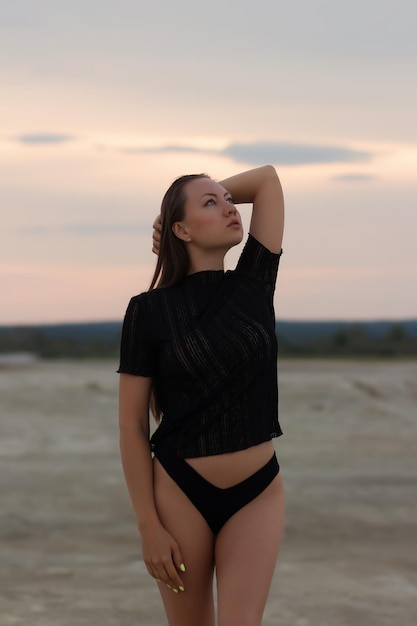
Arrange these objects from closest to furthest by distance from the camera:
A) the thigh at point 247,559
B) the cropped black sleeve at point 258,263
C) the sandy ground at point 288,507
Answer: the thigh at point 247,559 → the cropped black sleeve at point 258,263 → the sandy ground at point 288,507

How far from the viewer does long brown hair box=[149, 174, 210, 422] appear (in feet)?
12.8

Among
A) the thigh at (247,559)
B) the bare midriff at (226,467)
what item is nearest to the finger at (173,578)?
the thigh at (247,559)

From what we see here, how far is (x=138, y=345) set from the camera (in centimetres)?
379

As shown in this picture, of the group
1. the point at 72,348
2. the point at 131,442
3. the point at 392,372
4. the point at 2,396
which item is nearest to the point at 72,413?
the point at 2,396

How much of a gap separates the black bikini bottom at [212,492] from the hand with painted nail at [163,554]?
15cm

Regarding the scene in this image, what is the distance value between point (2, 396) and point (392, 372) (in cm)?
985

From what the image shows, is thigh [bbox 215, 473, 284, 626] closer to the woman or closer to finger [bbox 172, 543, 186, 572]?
the woman

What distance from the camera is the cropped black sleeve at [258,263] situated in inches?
158

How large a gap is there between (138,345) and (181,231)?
44 cm

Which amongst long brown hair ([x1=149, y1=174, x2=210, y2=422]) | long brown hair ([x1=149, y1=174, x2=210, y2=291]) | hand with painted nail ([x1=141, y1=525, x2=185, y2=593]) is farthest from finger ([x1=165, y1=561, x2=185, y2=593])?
long brown hair ([x1=149, y1=174, x2=210, y2=291])

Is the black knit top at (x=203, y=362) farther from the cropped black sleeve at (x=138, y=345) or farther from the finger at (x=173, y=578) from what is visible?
the finger at (x=173, y=578)

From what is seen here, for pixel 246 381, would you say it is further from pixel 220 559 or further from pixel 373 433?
pixel 373 433

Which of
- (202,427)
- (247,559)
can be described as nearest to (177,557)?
(247,559)

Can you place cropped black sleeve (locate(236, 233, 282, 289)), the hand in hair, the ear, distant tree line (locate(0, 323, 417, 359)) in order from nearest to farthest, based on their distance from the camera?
the ear, cropped black sleeve (locate(236, 233, 282, 289)), the hand in hair, distant tree line (locate(0, 323, 417, 359))
